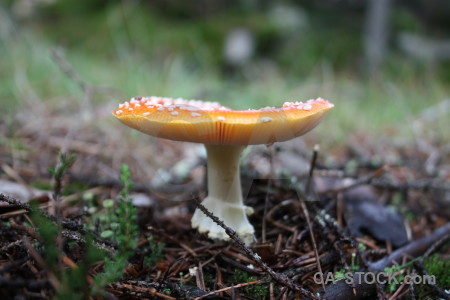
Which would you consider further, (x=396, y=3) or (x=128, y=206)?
(x=396, y=3)

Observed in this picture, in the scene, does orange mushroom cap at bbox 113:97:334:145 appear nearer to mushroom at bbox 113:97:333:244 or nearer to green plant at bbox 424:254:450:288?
mushroom at bbox 113:97:333:244

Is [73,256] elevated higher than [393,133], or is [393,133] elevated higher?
[393,133]

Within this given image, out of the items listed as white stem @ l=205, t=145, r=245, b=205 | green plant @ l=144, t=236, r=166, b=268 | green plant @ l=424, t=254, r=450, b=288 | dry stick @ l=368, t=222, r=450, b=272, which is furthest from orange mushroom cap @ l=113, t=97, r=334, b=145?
green plant @ l=424, t=254, r=450, b=288

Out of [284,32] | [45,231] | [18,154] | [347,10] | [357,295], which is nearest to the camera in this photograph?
[45,231]

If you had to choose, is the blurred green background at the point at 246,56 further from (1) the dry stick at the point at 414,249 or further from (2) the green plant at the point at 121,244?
(2) the green plant at the point at 121,244

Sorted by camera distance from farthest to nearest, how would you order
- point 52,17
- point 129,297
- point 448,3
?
point 448,3 < point 52,17 < point 129,297

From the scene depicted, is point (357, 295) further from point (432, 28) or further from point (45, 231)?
point (432, 28)

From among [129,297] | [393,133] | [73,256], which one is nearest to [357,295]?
[129,297]
